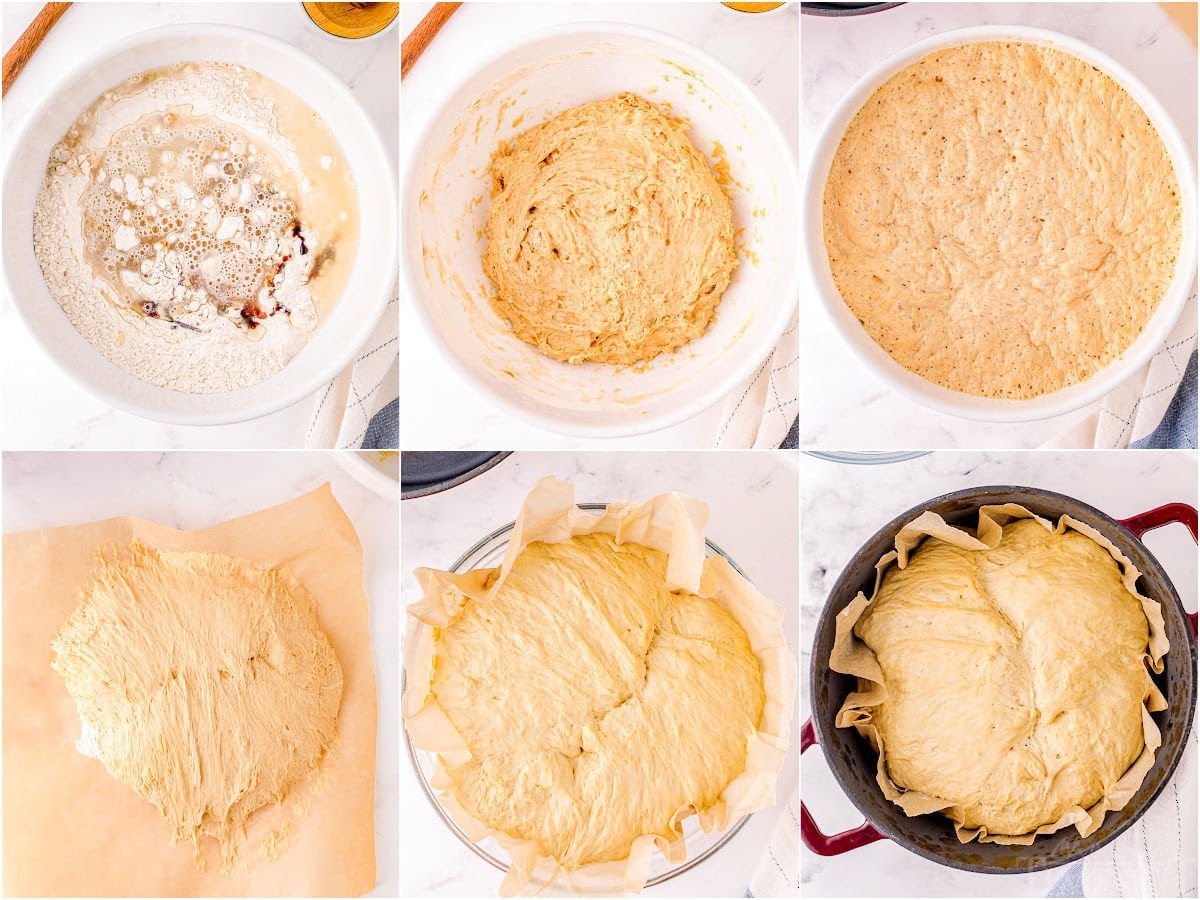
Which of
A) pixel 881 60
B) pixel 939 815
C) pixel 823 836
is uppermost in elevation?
pixel 881 60

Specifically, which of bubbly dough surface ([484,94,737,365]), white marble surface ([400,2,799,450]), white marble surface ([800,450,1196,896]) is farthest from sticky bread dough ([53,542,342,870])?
white marble surface ([800,450,1196,896])

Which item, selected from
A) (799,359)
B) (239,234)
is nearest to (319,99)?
(239,234)

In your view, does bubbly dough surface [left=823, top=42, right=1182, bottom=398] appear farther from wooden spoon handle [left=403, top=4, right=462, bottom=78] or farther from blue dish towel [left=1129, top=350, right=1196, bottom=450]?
wooden spoon handle [left=403, top=4, right=462, bottom=78]

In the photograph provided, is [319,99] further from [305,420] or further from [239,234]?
[305,420]

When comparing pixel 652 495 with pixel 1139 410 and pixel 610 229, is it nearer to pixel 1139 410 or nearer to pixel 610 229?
pixel 610 229

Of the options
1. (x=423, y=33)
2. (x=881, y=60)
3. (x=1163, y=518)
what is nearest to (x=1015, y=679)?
(x=1163, y=518)

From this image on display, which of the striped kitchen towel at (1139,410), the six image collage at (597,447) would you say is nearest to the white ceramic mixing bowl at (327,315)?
the six image collage at (597,447)
